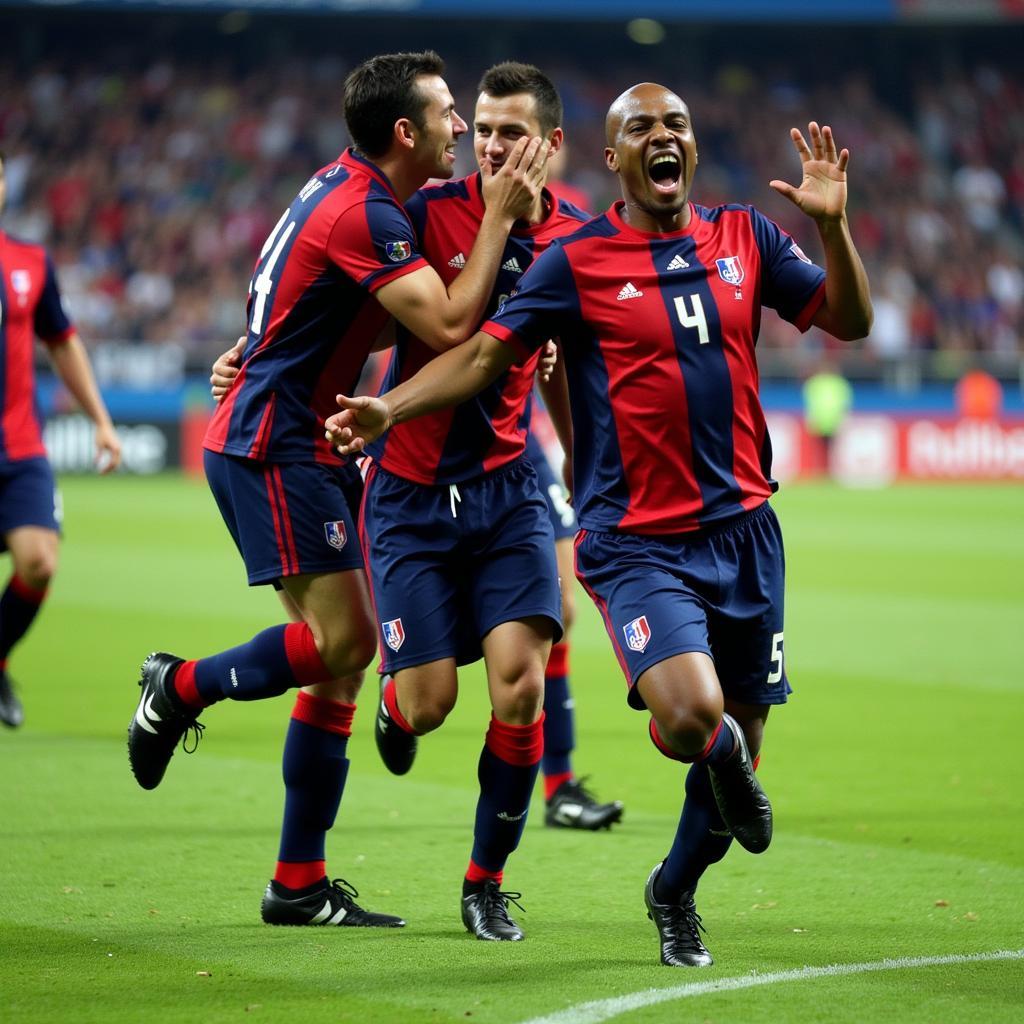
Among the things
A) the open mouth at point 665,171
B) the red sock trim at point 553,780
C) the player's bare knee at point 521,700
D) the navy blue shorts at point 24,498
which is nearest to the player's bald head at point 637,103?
the open mouth at point 665,171

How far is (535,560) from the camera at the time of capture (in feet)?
15.3

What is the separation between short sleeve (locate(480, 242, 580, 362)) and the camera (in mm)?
4266

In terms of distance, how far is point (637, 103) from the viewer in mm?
4289

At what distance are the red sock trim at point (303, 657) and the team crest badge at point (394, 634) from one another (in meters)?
0.19

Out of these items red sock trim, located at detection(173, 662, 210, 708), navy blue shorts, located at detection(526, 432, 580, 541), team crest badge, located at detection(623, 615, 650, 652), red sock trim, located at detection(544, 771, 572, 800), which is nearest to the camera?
team crest badge, located at detection(623, 615, 650, 652)

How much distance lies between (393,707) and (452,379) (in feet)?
3.63

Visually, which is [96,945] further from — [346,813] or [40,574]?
[40,574]

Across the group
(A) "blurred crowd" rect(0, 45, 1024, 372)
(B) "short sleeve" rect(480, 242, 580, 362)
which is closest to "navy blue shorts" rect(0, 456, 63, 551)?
(B) "short sleeve" rect(480, 242, 580, 362)

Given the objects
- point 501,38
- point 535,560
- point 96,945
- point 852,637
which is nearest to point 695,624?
point 535,560

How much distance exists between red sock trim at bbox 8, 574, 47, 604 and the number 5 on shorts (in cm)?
436

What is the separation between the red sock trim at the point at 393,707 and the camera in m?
4.83

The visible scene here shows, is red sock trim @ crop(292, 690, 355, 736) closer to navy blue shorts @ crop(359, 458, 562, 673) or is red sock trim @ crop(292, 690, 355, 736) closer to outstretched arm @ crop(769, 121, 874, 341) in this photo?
navy blue shorts @ crop(359, 458, 562, 673)

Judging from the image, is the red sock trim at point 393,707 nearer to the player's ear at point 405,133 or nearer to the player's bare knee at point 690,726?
the player's bare knee at point 690,726

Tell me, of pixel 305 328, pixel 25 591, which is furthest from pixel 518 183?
pixel 25 591
